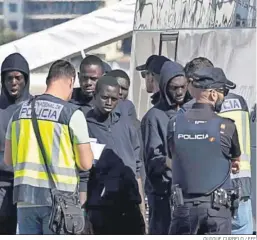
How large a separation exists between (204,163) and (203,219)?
0.33 m

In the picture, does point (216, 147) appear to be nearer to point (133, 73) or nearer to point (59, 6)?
point (133, 73)

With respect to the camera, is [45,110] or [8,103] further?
[8,103]

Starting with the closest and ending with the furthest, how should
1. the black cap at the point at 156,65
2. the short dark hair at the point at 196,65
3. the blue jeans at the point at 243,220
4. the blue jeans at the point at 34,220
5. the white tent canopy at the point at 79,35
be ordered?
the blue jeans at the point at 34,220, the blue jeans at the point at 243,220, the short dark hair at the point at 196,65, the black cap at the point at 156,65, the white tent canopy at the point at 79,35

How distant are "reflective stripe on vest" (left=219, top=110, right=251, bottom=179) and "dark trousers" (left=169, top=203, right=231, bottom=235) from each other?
0.45 meters

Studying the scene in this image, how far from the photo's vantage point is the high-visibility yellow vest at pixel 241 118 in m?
6.20

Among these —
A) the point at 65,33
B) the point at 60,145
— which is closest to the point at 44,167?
the point at 60,145

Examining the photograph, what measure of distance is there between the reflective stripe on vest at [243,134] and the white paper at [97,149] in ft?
2.85

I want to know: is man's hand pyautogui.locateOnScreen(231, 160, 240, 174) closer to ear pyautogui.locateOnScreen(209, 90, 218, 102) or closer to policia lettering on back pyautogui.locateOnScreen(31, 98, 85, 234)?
ear pyautogui.locateOnScreen(209, 90, 218, 102)

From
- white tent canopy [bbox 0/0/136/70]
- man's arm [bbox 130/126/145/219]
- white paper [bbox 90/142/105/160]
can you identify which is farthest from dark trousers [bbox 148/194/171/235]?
white tent canopy [bbox 0/0/136/70]

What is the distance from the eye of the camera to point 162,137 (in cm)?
668

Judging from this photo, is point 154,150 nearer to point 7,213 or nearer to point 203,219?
point 203,219

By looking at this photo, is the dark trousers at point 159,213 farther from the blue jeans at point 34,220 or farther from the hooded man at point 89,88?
the blue jeans at point 34,220

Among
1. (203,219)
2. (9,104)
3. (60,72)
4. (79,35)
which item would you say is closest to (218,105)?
(203,219)

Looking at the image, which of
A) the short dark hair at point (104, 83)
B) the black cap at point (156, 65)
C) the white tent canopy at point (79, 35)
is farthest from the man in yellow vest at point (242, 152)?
the white tent canopy at point (79, 35)
